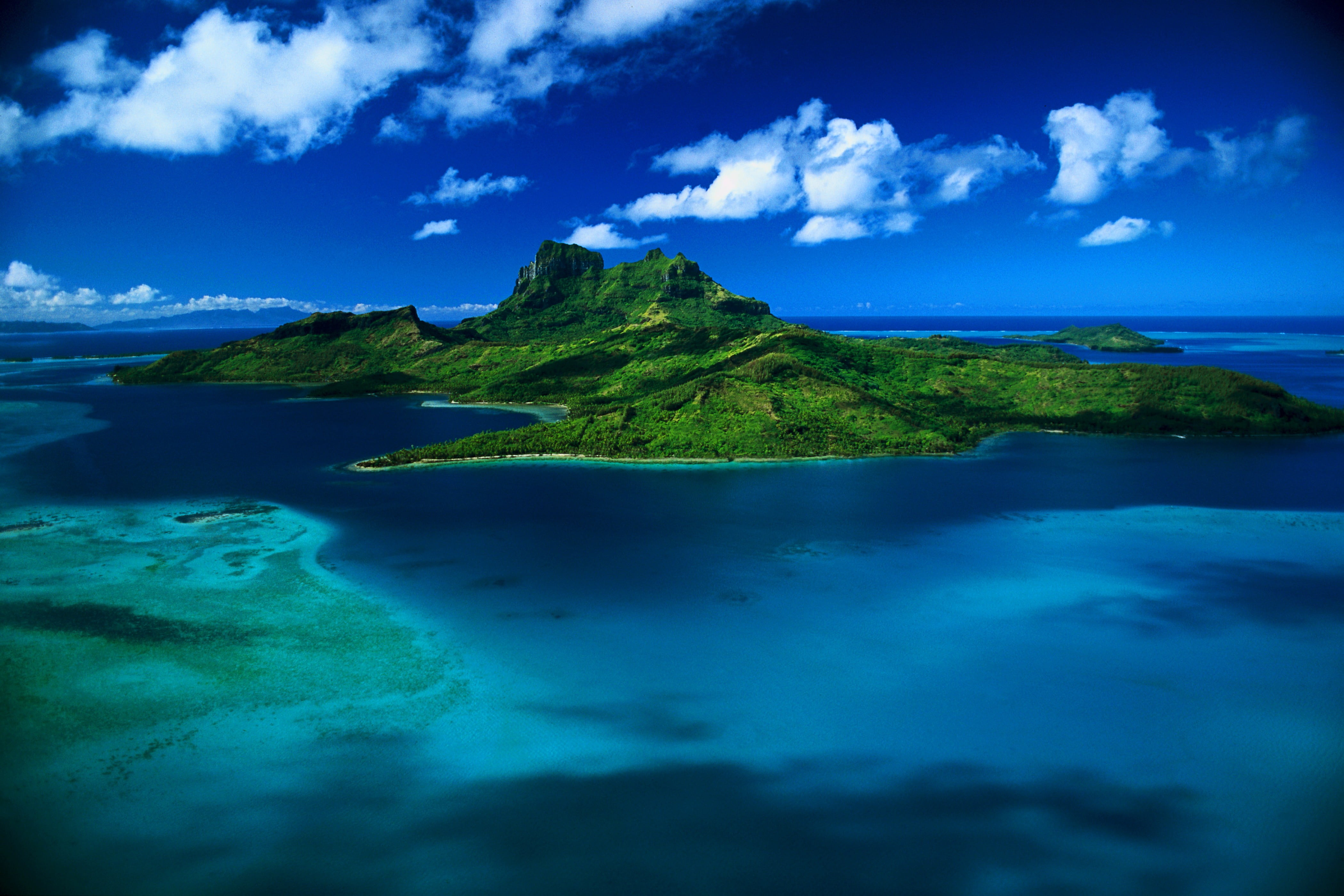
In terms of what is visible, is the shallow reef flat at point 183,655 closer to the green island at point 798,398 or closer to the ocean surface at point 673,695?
the ocean surface at point 673,695

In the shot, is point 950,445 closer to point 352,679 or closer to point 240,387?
point 352,679

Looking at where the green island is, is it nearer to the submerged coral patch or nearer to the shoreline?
the shoreline

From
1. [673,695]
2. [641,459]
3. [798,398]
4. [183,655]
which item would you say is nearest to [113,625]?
[183,655]

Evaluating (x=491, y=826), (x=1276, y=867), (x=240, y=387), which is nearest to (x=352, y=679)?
(x=491, y=826)

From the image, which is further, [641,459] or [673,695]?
[641,459]

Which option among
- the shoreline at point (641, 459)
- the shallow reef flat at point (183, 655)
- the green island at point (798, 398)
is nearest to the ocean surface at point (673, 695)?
the shallow reef flat at point (183, 655)

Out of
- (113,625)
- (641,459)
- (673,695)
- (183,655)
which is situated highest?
(641,459)

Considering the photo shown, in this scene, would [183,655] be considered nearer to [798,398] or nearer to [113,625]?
[113,625]
